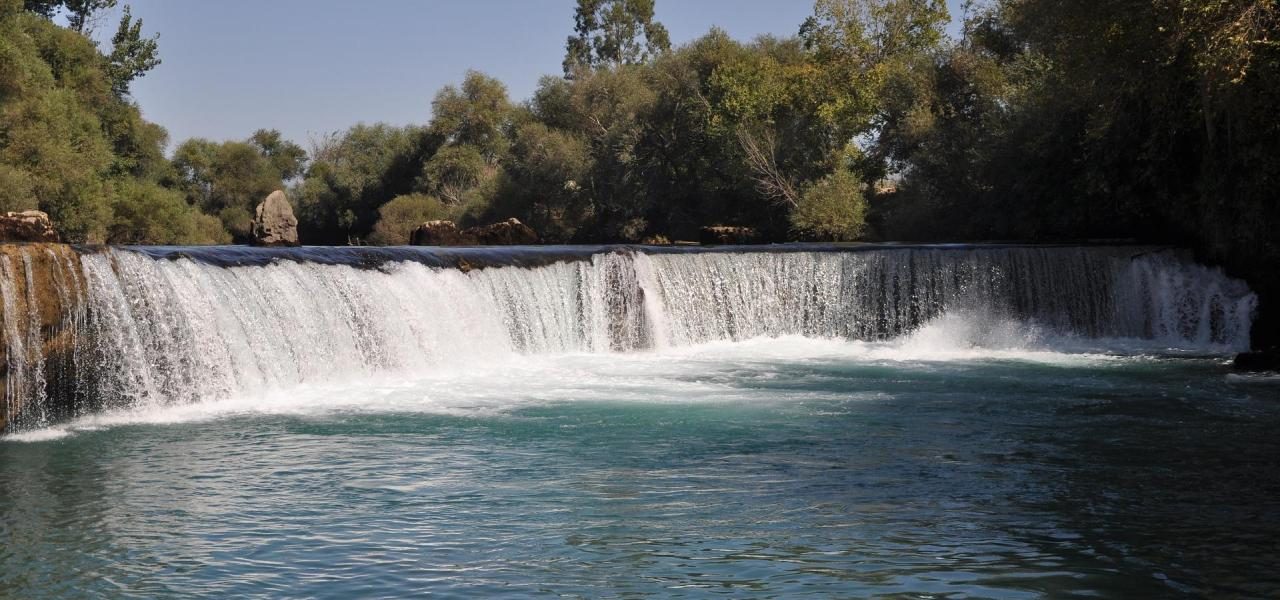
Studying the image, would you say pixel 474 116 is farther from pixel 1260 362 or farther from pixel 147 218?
pixel 1260 362

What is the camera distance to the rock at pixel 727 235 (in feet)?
137

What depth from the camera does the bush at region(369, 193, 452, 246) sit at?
5506 cm

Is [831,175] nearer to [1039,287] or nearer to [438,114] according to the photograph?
[1039,287]

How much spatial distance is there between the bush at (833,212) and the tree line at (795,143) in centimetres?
A: 8

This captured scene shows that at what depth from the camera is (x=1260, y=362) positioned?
639 inches

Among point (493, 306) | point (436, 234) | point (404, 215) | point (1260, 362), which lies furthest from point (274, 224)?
point (1260, 362)

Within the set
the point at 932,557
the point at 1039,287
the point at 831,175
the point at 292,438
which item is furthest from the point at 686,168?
the point at 932,557

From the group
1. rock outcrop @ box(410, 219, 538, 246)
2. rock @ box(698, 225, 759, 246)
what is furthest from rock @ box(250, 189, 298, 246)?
rock @ box(698, 225, 759, 246)

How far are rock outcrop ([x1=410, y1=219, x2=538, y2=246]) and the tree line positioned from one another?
224 inches

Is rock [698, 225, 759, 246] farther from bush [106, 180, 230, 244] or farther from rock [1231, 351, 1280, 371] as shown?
rock [1231, 351, 1280, 371]

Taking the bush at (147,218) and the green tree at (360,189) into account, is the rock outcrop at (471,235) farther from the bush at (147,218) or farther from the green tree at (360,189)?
the green tree at (360,189)

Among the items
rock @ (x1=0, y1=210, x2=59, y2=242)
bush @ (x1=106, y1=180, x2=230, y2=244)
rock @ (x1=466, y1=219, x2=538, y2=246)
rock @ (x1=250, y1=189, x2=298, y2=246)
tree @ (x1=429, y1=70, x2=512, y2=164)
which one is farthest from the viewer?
tree @ (x1=429, y1=70, x2=512, y2=164)

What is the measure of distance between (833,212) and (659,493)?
30677 mm

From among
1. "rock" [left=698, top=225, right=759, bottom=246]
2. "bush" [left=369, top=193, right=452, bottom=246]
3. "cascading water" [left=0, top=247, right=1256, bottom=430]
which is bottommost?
"cascading water" [left=0, top=247, right=1256, bottom=430]
